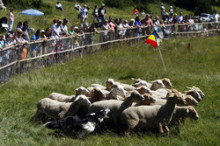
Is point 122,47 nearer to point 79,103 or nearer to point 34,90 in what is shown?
point 34,90

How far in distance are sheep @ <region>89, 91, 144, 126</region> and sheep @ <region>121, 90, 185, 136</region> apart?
0.76 ft

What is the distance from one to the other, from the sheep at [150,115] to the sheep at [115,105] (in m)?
0.23

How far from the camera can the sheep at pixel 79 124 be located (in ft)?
29.7

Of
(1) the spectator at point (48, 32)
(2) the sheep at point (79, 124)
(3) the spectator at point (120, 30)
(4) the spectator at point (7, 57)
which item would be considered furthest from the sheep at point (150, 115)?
(3) the spectator at point (120, 30)

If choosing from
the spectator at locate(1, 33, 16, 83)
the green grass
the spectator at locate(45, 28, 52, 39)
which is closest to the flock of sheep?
the green grass

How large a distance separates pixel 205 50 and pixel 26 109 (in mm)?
17055

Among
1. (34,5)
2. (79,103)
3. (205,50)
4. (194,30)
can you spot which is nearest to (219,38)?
(194,30)

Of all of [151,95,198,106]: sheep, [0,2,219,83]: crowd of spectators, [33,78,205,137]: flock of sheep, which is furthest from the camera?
[0,2,219,83]: crowd of spectators

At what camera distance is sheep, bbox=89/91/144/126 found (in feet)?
30.9

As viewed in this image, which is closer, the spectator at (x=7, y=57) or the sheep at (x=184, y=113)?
the sheep at (x=184, y=113)

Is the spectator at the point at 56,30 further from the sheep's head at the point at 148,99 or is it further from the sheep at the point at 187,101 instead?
the sheep's head at the point at 148,99

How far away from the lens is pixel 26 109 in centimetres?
1138

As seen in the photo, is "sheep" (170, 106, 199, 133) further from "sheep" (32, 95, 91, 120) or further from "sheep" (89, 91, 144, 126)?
"sheep" (32, 95, 91, 120)

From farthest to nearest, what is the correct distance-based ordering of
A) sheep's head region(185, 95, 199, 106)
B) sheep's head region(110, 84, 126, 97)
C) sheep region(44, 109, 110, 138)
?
1. sheep's head region(110, 84, 126, 97)
2. sheep's head region(185, 95, 199, 106)
3. sheep region(44, 109, 110, 138)
